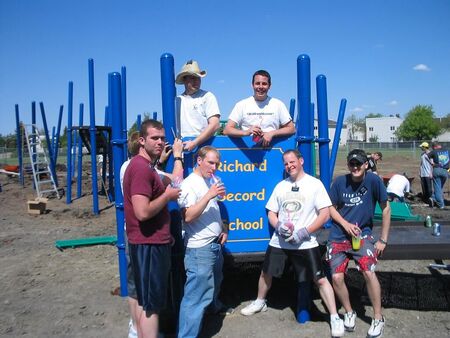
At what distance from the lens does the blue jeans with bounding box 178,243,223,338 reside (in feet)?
10.6

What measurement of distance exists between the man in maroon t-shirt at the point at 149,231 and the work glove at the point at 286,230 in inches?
41.2

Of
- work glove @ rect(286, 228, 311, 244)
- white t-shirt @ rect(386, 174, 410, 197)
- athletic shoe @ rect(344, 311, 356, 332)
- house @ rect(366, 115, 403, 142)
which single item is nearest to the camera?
work glove @ rect(286, 228, 311, 244)

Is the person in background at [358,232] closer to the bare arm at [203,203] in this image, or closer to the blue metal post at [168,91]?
the bare arm at [203,203]

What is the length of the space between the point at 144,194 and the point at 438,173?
10.3 m

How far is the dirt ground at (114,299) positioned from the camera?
3738mm

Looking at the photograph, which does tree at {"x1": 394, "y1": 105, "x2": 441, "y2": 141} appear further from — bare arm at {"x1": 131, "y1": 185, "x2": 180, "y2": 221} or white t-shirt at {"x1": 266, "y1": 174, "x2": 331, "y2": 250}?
bare arm at {"x1": 131, "y1": 185, "x2": 180, "y2": 221}

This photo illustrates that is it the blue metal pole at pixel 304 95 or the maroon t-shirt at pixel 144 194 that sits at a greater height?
the blue metal pole at pixel 304 95

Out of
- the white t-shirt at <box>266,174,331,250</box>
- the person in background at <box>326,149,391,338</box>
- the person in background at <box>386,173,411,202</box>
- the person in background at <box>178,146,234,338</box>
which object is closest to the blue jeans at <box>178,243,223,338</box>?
the person in background at <box>178,146,234,338</box>

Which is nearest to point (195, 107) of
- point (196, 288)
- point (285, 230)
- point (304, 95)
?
point (304, 95)

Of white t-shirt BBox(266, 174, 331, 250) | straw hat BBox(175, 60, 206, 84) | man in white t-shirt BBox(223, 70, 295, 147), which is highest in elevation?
straw hat BBox(175, 60, 206, 84)

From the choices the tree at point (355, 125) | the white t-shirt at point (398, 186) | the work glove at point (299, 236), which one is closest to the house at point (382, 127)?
the tree at point (355, 125)

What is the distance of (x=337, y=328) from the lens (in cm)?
351

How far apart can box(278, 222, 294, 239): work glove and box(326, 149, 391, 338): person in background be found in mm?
441

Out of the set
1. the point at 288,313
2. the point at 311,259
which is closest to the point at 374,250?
the point at 311,259
